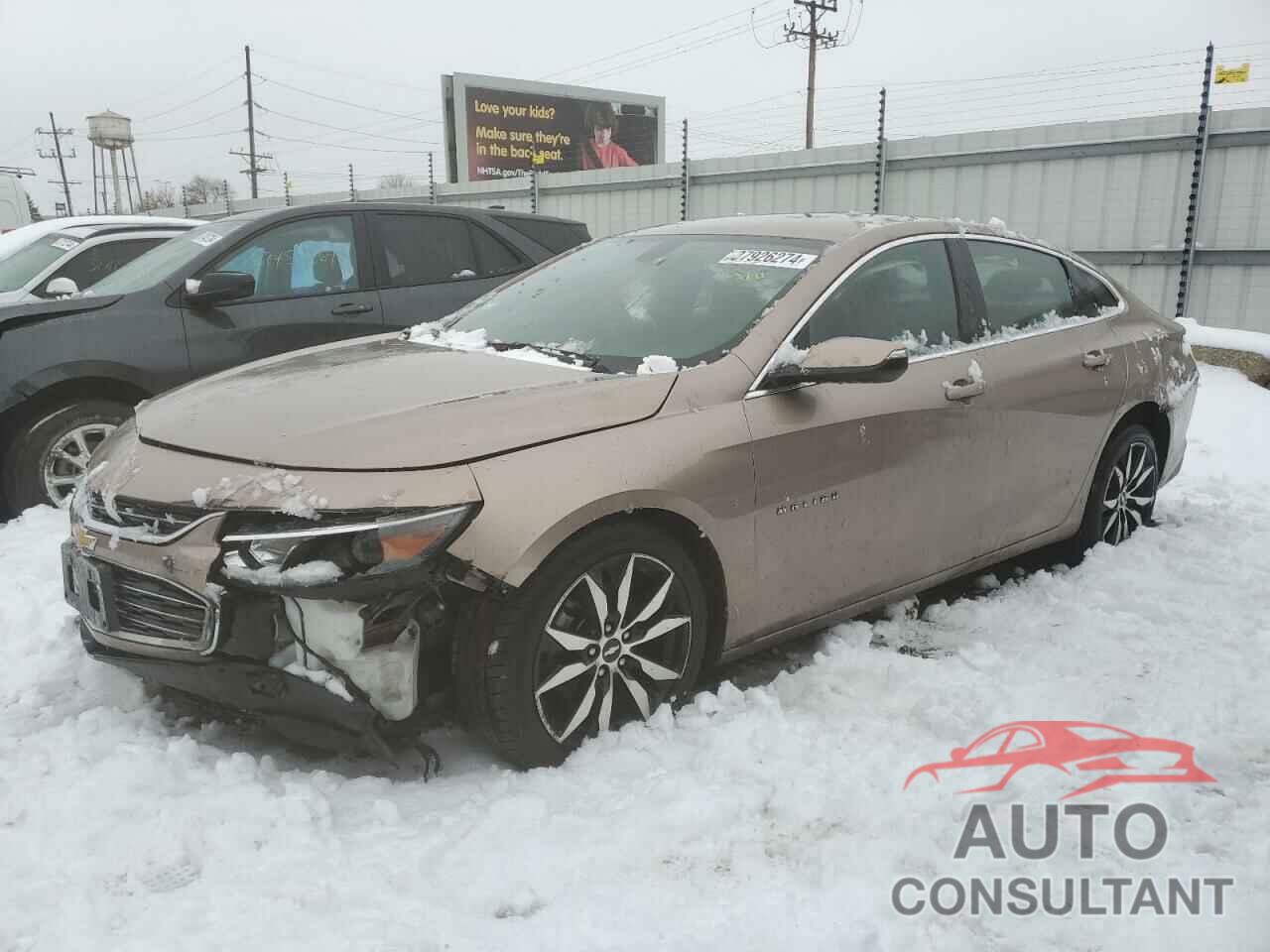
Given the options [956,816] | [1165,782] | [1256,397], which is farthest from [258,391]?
[1256,397]

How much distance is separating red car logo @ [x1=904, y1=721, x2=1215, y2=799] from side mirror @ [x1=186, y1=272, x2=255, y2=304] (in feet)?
14.1

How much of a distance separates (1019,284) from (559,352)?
6.98 feet

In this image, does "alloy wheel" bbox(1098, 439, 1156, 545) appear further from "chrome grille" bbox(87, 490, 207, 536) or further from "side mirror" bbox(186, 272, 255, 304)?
"side mirror" bbox(186, 272, 255, 304)

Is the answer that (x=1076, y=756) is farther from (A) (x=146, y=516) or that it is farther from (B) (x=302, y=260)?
(B) (x=302, y=260)

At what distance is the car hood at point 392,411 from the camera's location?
8.53 feet

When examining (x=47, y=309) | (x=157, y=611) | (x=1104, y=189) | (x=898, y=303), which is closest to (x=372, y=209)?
(x=47, y=309)

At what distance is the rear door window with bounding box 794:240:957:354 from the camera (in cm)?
345

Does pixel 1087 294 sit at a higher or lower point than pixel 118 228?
lower

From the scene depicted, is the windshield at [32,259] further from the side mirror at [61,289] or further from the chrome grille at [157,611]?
the chrome grille at [157,611]

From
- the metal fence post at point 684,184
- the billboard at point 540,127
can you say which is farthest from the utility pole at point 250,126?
the metal fence post at point 684,184

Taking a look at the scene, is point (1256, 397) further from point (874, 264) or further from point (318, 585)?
point (318, 585)

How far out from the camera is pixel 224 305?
5613 millimetres

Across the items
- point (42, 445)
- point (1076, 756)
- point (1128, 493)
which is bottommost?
point (1076, 756)

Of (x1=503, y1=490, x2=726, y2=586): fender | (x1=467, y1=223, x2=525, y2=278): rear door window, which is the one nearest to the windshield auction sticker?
(x1=503, y1=490, x2=726, y2=586): fender
